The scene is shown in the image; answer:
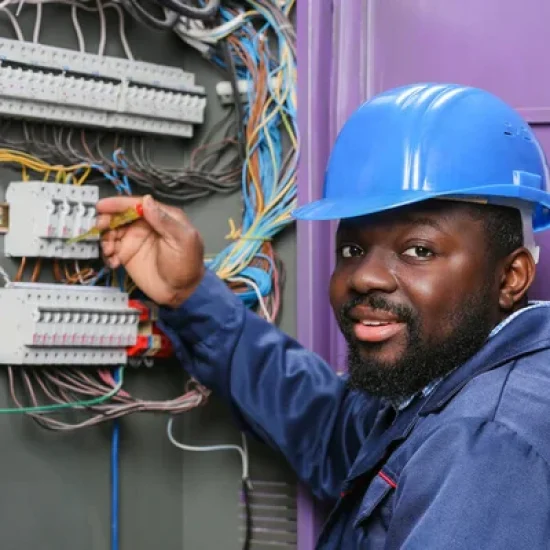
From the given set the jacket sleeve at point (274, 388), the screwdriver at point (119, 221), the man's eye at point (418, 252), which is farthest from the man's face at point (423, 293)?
the screwdriver at point (119, 221)

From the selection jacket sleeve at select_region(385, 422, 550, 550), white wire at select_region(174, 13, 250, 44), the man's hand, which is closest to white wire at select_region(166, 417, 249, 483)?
the man's hand

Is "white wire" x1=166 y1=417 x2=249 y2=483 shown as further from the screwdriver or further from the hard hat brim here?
the hard hat brim

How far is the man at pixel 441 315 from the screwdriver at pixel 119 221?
0.40m

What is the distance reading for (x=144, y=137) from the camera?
2.23 m

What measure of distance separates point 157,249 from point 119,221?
93mm

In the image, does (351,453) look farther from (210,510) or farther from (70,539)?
(70,539)

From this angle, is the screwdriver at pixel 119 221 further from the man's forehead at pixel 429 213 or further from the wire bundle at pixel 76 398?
the man's forehead at pixel 429 213

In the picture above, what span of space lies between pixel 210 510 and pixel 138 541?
0.17 meters

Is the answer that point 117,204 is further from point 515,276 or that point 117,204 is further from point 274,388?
point 515,276

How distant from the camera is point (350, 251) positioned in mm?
1707

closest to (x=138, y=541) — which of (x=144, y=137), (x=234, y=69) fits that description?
(x=144, y=137)

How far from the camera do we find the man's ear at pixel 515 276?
1.61 m

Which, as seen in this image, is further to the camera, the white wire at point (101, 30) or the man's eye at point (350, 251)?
the white wire at point (101, 30)

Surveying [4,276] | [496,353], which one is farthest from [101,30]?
[496,353]
